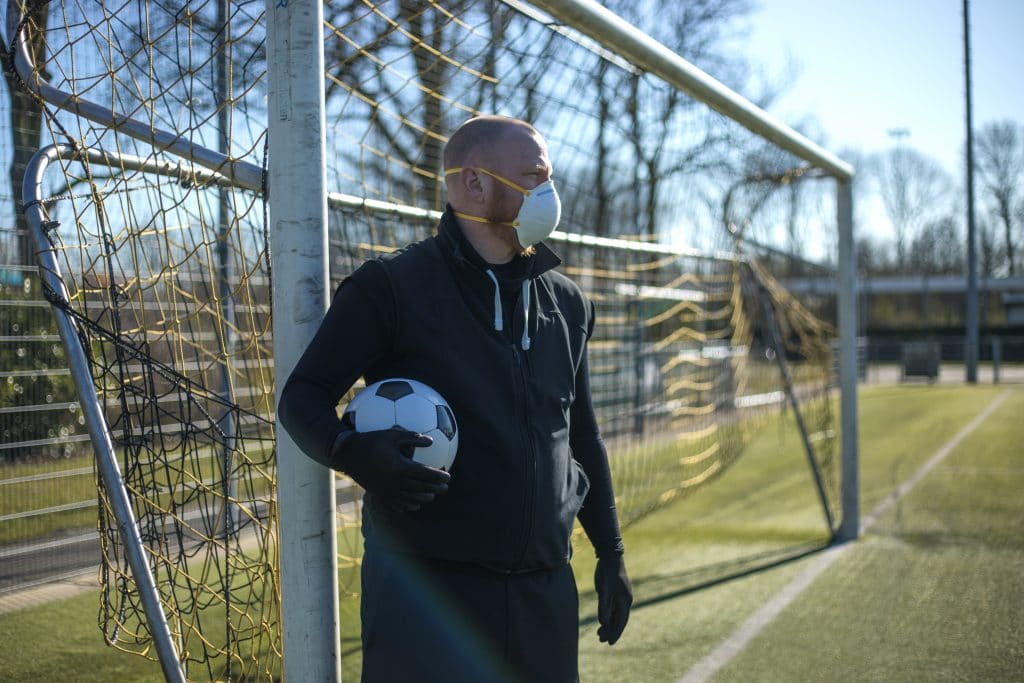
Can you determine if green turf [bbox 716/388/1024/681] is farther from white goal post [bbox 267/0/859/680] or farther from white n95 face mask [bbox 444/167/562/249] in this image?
white n95 face mask [bbox 444/167/562/249]

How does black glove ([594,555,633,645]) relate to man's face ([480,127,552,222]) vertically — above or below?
below

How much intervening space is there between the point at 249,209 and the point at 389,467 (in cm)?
124

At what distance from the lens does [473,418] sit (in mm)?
1966

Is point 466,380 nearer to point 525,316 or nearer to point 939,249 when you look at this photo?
point 525,316

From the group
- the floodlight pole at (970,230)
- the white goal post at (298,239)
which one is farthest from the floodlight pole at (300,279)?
the floodlight pole at (970,230)

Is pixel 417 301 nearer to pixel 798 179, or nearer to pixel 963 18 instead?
pixel 798 179

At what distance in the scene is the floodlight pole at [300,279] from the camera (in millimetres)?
1979

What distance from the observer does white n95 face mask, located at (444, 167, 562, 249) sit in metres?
2.07

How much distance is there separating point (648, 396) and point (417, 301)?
9004mm

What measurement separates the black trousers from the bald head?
3.10 ft

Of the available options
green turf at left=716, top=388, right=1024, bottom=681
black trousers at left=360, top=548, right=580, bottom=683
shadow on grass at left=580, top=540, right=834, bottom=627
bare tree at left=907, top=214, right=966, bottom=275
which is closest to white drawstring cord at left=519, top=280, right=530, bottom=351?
black trousers at left=360, top=548, right=580, bottom=683

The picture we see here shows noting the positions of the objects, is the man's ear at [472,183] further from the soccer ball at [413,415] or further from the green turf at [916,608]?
the green turf at [916,608]

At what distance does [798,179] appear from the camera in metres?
6.62

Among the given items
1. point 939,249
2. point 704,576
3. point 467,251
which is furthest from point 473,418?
point 939,249
